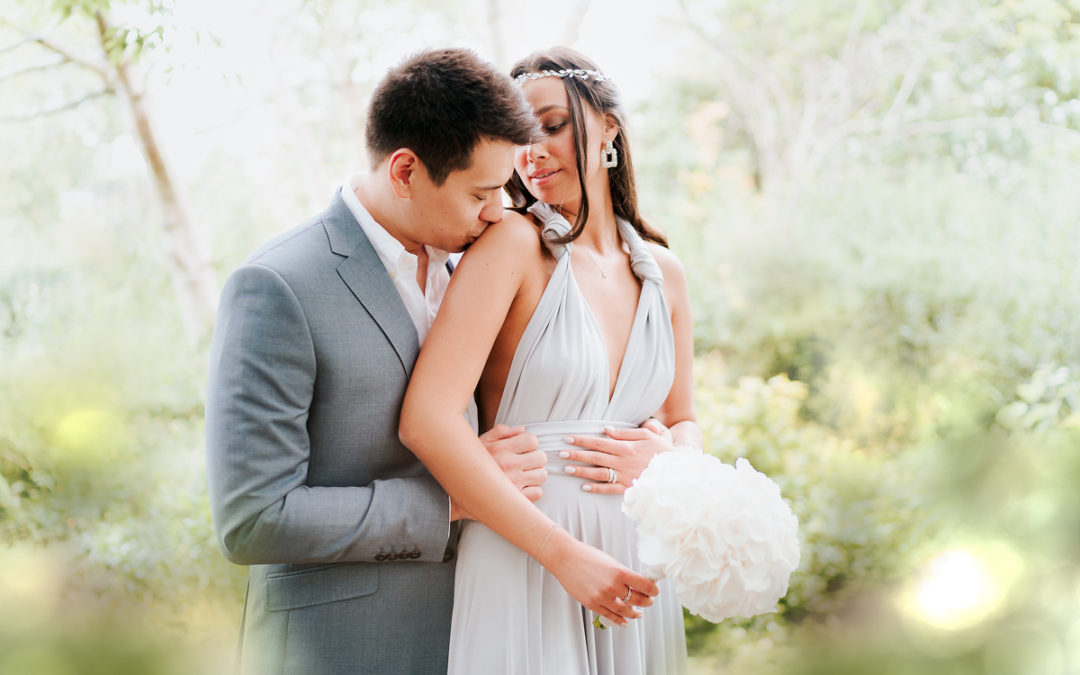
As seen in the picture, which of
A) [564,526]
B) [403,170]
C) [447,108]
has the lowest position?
[564,526]

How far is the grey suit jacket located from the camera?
164cm

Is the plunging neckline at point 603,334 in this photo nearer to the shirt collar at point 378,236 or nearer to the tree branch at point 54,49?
the shirt collar at point 378,236

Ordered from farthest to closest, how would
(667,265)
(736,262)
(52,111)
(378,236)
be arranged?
(736,262), (52,111), (667,265), (378,236)

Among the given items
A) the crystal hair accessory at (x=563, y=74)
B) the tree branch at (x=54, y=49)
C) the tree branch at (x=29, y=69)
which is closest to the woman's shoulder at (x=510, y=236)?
the crystal hair accessory at (x=563, y=74)

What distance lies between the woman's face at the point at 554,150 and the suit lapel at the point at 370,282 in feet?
1.73

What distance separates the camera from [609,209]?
247 cm

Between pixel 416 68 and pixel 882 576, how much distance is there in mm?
Result: 3802

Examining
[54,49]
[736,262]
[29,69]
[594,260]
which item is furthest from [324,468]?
[736,262]

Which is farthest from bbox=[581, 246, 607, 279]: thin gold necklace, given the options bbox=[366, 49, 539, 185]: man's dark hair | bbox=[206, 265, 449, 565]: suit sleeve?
bbox=[206, 265, 449, 565]: suit sleeve

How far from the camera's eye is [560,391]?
207cm

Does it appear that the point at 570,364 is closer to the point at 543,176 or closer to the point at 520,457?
the point at 520,457

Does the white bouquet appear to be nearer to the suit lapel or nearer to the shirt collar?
the suit lapel

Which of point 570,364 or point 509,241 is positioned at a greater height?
Result: point 509,241

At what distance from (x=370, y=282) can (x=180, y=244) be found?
452 cm
